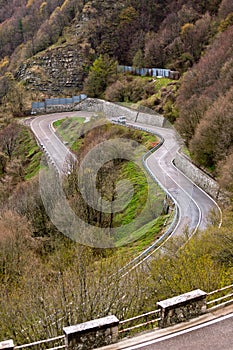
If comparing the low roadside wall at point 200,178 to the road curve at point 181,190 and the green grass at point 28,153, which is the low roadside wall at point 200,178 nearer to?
the road curve at point 181,190

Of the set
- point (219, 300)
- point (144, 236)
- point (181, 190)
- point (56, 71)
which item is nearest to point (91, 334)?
point (219, 300)

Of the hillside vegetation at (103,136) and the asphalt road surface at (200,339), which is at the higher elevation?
the asphalt road surface at (200,339)

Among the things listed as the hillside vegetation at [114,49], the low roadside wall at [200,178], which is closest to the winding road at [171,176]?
the low roadside wall at [200,178]

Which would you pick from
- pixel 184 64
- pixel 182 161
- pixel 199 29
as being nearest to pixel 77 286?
pixel 182 161

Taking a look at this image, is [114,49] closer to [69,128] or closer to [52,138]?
[69,128]

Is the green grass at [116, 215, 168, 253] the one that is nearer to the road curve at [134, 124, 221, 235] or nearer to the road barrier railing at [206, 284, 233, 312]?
the road curve at [134, 124, 221, 235]
